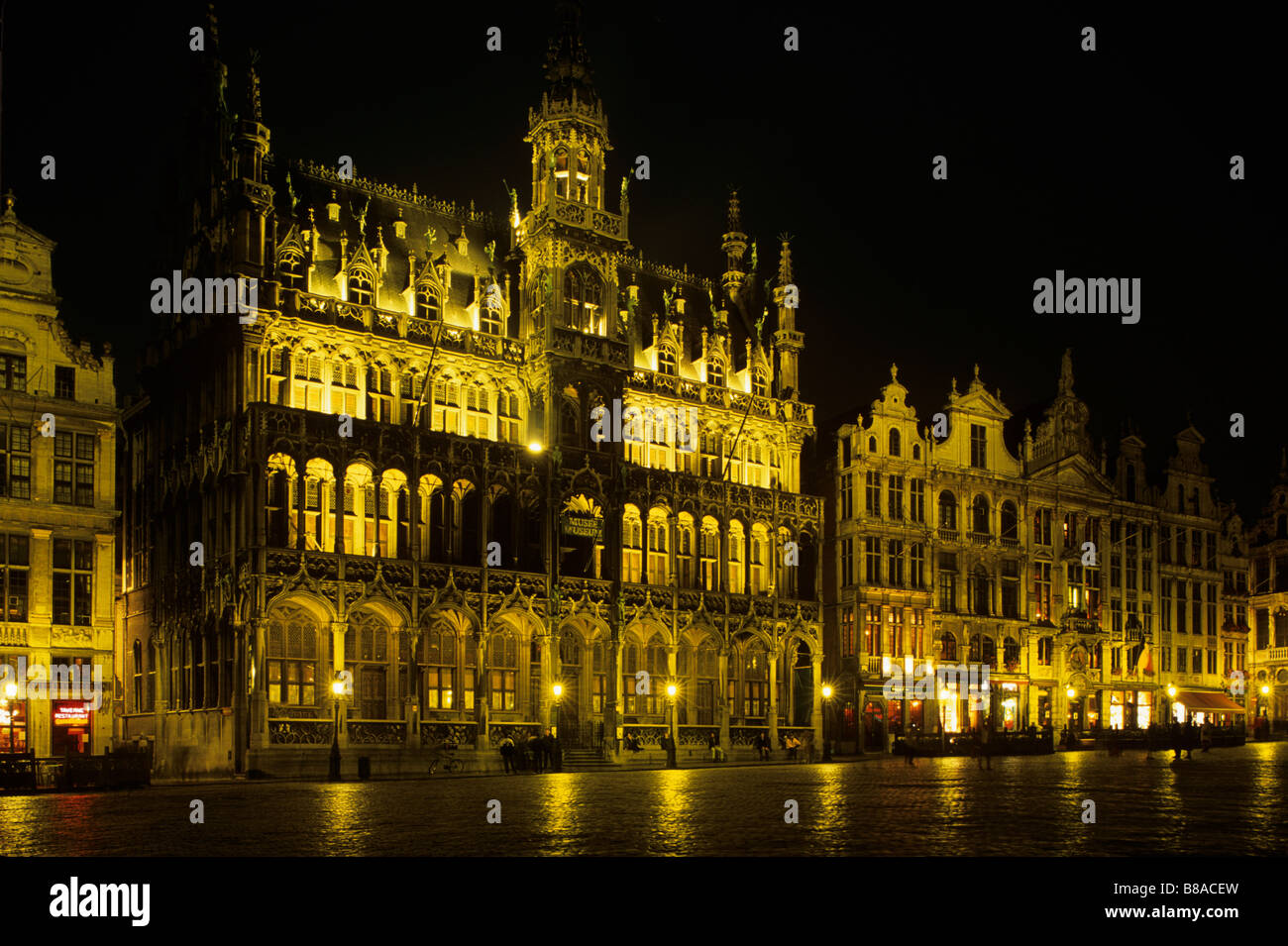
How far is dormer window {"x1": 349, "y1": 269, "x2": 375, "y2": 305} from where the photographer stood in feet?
176

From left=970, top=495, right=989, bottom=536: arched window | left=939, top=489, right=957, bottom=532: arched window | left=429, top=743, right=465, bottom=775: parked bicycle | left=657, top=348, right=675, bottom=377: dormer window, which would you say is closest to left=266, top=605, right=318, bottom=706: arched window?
left=429, top=743, right=465, bottom=775: parked bicycle

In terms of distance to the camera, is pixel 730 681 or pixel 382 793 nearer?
pixel 382 793

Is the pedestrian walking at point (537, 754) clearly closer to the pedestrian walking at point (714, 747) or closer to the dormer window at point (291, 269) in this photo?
the pedestrian walking at point (714, 747)

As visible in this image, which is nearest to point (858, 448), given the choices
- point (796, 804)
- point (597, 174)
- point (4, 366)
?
point (597, 174)

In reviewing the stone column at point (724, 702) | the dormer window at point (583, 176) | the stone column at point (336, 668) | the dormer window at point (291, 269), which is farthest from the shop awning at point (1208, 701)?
the dormer window at point (291, 269)

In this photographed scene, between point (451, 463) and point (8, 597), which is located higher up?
point (451, 463)

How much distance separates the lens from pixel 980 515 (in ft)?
247

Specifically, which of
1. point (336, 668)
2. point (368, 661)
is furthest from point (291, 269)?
point (336, 668)

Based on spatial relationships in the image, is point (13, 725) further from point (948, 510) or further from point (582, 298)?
point (948, 510)

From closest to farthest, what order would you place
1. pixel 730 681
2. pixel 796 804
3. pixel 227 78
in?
pixel 796 804 < pixel 227 78 < pixel 730 681

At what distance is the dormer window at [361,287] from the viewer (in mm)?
53625
